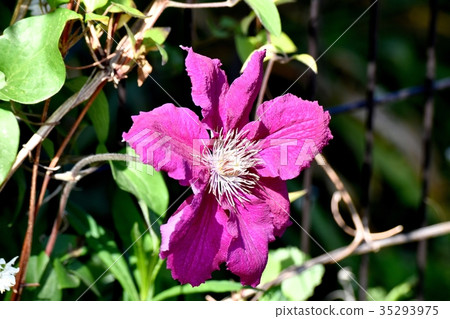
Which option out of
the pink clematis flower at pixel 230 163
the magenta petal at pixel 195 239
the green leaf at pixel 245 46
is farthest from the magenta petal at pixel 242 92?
the green leaf at pixel 245 46

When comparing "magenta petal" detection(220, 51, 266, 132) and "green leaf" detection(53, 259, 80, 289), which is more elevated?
"magenta petal" detection(220, 51, 266, 132)

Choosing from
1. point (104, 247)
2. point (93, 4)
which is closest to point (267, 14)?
point (93, 4)

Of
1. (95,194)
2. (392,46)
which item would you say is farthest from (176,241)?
(392,46)

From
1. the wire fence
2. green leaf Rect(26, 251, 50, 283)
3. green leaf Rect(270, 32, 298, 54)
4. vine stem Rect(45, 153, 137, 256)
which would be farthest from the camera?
the wire fence

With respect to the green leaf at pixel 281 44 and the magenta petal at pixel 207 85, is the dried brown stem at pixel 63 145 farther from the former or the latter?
the green leaf at pixel 281 44

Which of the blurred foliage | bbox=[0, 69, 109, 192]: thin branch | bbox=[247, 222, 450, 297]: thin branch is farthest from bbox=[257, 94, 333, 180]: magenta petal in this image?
bbox=[247, 222, 450, 297]: thin branch

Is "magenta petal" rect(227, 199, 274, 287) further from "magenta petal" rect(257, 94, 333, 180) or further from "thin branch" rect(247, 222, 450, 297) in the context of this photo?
"thin branch" rect(247, 222, 450, 297)

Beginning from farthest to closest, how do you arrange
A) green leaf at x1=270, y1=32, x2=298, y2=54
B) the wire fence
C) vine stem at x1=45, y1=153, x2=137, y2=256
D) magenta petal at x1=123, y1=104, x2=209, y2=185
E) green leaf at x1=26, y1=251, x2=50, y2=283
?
the wire fence
green leaf at x1=270, y1=32, x2=298, y2=54
green leaf at x1=26, y1=251, x2=50, y2=283
vine stem at x1=45, y1=153, x2=137, y2=256
magenta petal at x1=123, y1=104, x2=209, y2=185
